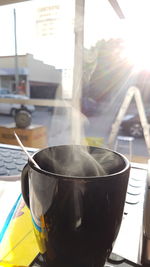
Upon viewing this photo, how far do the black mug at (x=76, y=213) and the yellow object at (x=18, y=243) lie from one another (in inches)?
1.9

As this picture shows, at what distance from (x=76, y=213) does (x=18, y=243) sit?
0.49 ft

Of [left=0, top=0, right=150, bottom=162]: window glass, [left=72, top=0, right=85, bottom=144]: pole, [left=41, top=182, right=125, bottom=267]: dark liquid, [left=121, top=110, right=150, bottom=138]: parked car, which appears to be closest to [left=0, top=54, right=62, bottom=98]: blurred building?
[left=0, top=0, right=150, bottom=162]: window glass

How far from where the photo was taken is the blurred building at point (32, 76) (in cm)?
191

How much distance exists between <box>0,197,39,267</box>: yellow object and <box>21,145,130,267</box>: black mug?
5cm

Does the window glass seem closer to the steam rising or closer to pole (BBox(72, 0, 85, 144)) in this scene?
pole (BBox(72, 0, 85, 144))

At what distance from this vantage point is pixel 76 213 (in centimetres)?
19

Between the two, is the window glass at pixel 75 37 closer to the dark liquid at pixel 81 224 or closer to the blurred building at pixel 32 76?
the blurred building at pixel 32 76

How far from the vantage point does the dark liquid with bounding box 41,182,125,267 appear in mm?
185

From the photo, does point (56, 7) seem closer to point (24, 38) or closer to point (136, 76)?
point (24, 38)

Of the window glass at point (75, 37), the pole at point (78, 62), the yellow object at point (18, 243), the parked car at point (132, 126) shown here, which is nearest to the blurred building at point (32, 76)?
the window glass at point (75, 37)

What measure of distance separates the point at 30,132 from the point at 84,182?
1875mm

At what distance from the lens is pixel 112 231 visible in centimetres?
21

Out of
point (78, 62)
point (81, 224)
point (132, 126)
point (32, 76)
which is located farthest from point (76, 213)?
point (32, 76)

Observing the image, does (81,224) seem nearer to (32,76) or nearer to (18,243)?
(18,243)
